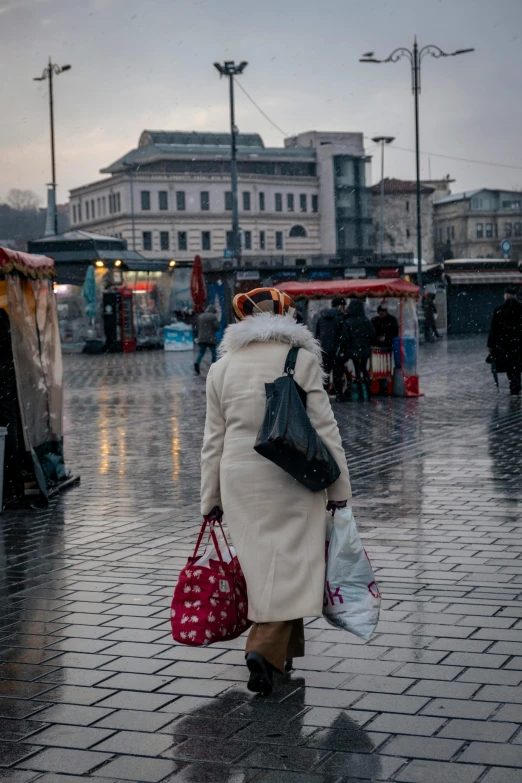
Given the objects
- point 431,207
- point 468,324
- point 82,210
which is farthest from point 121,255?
point 431,207

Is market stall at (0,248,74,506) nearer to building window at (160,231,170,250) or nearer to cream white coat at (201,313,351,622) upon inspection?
cream white coat at (201,313,351,622)

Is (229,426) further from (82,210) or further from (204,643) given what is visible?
(82,210)

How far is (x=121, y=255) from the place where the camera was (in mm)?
45250

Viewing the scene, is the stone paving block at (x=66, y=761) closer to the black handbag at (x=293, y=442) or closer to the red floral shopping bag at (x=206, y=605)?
the red floral shopping bag at (x=206, y=605)

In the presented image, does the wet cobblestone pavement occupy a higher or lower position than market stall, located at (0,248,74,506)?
lower

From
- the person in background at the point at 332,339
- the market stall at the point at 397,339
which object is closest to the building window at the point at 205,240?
the market stall at the point at 397,339

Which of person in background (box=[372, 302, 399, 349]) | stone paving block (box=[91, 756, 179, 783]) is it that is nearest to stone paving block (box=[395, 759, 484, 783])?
stone paving block (box=[91, 756, 179, 783])

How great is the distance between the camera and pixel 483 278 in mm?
54062

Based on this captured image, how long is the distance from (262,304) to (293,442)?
0.72m

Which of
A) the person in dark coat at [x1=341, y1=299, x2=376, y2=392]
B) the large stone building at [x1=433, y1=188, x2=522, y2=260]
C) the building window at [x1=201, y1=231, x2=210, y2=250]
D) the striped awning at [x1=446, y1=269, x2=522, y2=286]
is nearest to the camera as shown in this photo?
the person in dark coat at [x1=341, y1=299, x2=376, y2=392]

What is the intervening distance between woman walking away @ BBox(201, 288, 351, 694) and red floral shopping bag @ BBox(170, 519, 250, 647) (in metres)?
0.11

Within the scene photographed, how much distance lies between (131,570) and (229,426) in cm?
250

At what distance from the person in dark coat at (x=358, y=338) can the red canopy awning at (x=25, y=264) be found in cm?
817

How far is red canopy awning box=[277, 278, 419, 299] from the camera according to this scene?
19.6 meters
